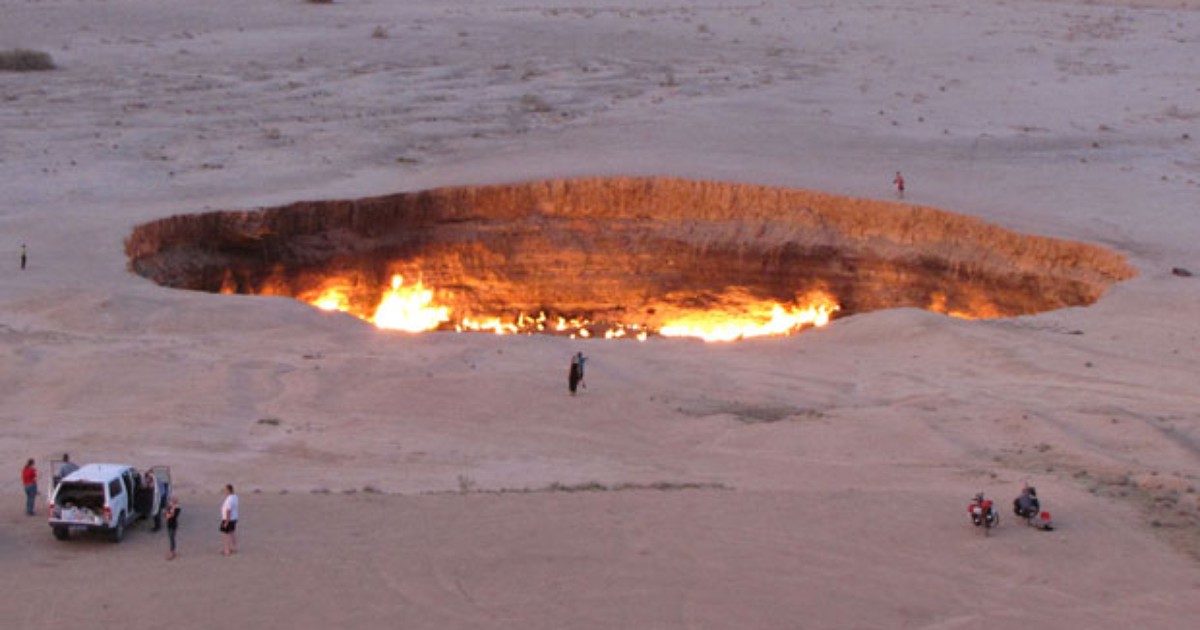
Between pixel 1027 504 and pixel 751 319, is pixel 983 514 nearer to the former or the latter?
pixel 1027 504

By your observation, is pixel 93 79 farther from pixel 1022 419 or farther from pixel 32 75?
pixel 1022 419

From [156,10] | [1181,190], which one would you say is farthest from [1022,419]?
[156,10]

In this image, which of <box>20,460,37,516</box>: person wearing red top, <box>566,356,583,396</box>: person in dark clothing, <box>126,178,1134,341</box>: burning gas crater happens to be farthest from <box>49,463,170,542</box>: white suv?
<box>126,178,1134,341</box>: burning gas crater

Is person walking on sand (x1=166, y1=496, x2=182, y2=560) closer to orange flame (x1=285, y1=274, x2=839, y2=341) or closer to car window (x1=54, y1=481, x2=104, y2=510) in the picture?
car window (x1=54, y1=481, x2=104, y2=510)

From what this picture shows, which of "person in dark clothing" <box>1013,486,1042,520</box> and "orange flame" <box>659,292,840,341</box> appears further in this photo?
"orange flame" <box>659,292,840,341</box>

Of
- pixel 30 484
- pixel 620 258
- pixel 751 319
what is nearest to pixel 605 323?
pixel 620 258

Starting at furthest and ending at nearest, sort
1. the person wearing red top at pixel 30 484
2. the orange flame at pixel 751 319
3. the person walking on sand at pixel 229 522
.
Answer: the orange flame at pixel 751 319 < the person wearing red top at pixel 30 484 < the person walking on sand at pixel 229 522

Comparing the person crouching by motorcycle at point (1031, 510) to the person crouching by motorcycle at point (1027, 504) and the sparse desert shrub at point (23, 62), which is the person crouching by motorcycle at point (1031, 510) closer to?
the person crouching by motorcycle at point (1027, 504)

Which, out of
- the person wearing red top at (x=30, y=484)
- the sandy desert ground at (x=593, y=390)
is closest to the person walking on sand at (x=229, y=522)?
→ the sandy desert ground at (x=593, y=390)
